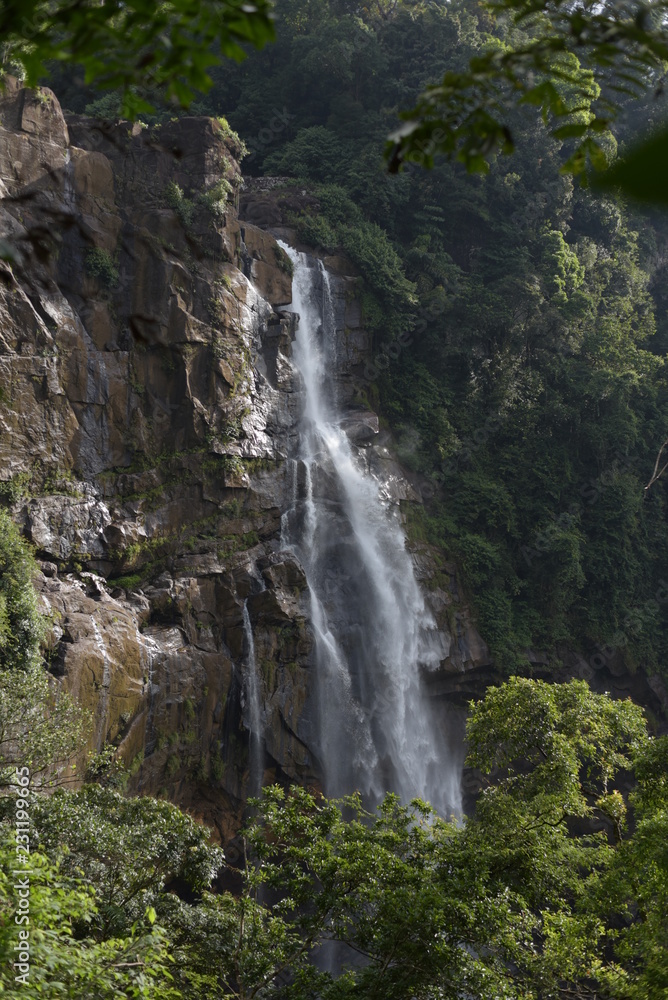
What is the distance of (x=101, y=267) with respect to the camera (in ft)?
53.8

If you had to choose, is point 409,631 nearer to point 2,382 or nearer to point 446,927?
point 2,382

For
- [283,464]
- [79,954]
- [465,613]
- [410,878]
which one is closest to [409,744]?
[465,613]

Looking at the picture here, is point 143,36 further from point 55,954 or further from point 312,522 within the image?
point 312,522

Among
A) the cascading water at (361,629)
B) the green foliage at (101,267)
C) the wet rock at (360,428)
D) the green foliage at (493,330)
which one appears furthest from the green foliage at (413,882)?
the wet rock at (360,428)

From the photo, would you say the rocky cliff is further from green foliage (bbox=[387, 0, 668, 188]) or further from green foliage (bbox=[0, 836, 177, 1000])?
green foliage (bbox=[387, 0, 668, 188])

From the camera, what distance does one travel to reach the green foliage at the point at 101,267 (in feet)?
→ 53.5

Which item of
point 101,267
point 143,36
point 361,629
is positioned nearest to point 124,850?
point 143,36

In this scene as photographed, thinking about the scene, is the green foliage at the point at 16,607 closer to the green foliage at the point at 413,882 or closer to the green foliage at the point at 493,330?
the green foliage at the point at 413,882

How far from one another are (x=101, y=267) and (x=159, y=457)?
12.7 feet

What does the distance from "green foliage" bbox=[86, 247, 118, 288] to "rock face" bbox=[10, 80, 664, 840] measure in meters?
0.04

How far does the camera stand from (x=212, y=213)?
18172 mm

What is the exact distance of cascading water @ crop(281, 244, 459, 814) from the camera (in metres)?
17.6

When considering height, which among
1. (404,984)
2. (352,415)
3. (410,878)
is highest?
(352,415)

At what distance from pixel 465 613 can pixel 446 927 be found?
46.9ft
